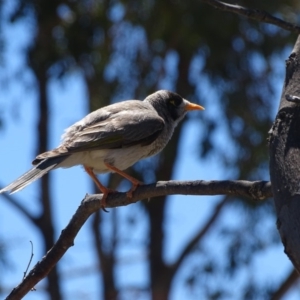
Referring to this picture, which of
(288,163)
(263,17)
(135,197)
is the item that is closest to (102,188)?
(135,197)

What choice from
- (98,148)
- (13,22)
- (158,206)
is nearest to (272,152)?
(98,148)

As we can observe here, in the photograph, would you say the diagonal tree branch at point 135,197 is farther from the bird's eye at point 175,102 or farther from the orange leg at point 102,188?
the bird's eye at point 175,102

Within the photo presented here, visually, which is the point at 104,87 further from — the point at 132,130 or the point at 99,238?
the point at 132,130

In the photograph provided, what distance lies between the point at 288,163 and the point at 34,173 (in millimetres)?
2392

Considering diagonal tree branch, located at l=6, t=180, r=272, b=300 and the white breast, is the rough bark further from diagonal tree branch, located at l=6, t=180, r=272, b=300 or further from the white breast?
the white breast

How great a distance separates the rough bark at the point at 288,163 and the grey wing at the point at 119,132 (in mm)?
2237

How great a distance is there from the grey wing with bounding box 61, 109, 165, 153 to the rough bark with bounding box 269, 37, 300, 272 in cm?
224

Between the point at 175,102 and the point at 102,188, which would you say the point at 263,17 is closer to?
the point at 102,188

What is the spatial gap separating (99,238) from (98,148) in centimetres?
733

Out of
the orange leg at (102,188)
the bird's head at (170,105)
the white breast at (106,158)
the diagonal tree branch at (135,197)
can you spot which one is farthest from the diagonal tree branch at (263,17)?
the bird's head at (170,105)

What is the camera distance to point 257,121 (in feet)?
37.3

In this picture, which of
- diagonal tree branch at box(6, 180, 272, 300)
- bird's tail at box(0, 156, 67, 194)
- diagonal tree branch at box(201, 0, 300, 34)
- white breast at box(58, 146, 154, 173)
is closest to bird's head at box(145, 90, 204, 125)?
white breast at box(58, 146, 154, 173)

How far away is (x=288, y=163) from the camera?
9.96 feet

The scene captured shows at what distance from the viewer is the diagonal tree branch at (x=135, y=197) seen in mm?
3678
